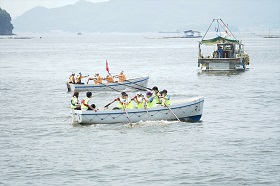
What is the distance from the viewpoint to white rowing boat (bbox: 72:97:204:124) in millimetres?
34688

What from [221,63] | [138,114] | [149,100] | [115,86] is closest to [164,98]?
[149,100]

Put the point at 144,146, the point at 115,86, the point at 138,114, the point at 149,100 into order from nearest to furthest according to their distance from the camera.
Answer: the point at 144,146, the point at 138,114, the point at 149,100, the point at 115,86

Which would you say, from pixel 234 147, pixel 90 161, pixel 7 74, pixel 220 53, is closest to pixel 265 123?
pixel 234 147

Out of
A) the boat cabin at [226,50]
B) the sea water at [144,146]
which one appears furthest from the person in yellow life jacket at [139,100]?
the boat cabin at [226,50]

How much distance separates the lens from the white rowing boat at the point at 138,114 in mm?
34688

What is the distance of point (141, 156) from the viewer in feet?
92.7

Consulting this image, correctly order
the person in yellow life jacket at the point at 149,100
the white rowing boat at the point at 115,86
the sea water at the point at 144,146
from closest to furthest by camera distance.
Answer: the sea water at the point at 144,146 → the person in yellow life jacket at the point at 149,100 → the white rowing boat at the point at 115,86

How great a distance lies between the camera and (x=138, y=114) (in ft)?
115

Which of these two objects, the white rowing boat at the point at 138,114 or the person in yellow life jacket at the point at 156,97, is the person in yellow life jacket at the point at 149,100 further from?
the person in yellow life jacket at the point at 156,97

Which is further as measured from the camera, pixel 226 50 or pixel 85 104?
pixel 226 50

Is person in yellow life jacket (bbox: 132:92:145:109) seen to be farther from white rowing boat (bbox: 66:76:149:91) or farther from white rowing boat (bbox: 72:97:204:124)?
white rowing boat (bbox: 66:76:149:91)

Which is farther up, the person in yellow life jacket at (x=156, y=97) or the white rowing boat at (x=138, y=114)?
the person in yellow life jacket at (x=156, y=97)

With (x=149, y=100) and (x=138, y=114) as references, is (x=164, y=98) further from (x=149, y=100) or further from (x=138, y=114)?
(x=138, y=114)

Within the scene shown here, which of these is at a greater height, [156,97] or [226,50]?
[226,50]
